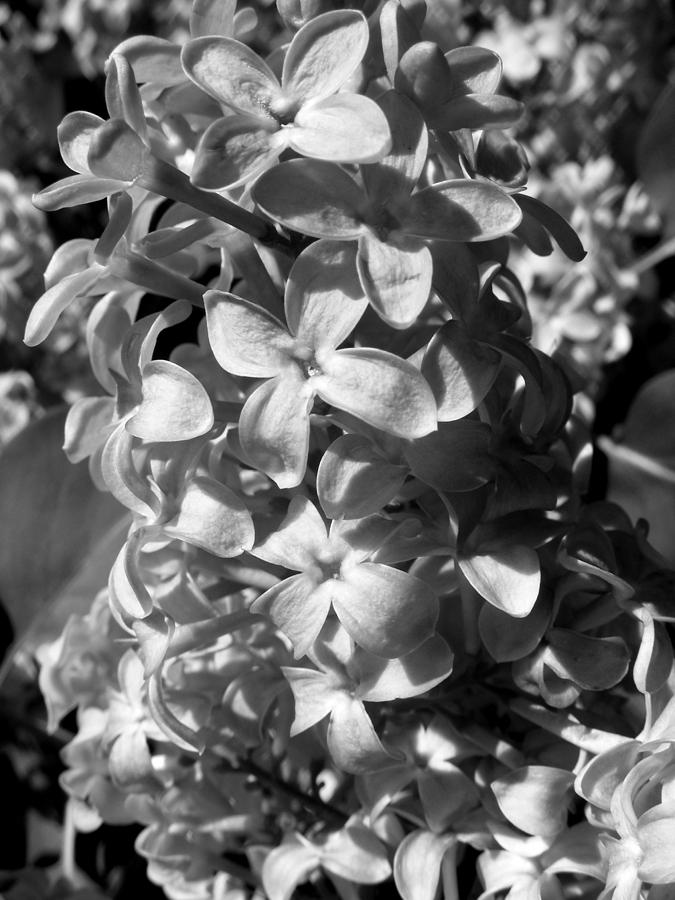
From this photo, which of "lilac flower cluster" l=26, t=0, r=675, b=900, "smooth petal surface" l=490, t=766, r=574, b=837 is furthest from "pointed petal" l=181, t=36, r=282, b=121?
"smooth petal surface" l=490, t=766, r=574, b=837

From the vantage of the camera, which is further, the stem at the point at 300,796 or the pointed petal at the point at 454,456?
the stem at the point at 300,796

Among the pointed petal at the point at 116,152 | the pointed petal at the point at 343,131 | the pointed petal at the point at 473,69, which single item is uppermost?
the pointed petal at the point at 116,152

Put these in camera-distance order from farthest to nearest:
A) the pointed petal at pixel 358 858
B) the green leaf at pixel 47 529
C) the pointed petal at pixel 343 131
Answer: the green leaf at pixel 47 529 < the pointed petal at pixel 358 858 < the pointed petal at pixel 343 131

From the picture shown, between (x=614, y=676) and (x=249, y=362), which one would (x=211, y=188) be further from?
(x=614, y=676)

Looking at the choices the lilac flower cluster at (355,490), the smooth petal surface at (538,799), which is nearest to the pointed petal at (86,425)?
the lilac flower cluster at (355,490)

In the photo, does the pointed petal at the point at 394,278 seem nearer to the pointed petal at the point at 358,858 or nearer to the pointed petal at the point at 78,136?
the pointed petal at the point at 78,136

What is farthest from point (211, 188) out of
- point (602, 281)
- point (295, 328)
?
point (602, 281)
